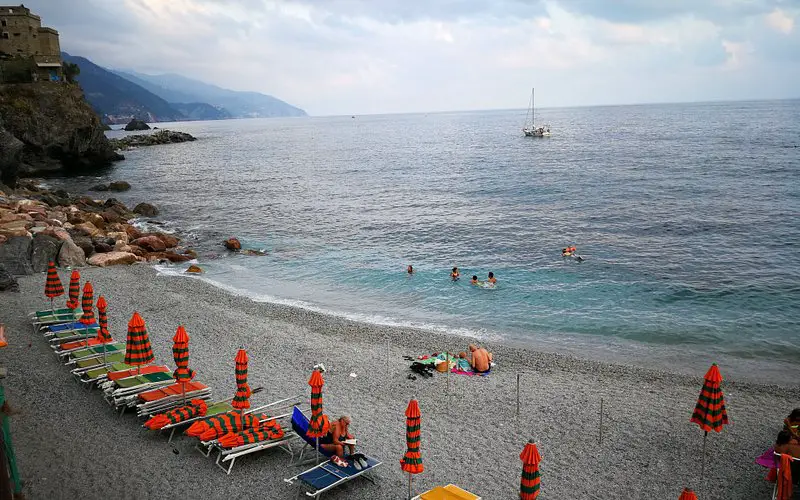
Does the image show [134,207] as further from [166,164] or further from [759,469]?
[759,469]

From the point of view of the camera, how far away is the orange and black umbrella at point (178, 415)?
503 inches

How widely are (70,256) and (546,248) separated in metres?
29.3

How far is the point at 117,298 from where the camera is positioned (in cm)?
2539

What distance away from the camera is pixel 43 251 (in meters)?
29.2

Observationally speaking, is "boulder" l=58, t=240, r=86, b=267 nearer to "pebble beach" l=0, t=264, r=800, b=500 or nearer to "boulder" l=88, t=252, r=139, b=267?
"boulder" l=88, t=252, r=139, b=267

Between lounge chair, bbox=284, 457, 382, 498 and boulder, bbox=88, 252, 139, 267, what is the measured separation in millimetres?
25204

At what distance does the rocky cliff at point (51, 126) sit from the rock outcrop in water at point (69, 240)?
3435cm

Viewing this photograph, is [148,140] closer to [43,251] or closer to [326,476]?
[43,251]

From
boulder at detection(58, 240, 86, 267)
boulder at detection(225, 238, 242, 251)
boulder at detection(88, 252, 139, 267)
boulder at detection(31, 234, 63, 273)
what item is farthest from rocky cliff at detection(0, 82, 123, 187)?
boulder at detection(31, 234, 63, 273)

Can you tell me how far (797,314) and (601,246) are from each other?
13.2 meters

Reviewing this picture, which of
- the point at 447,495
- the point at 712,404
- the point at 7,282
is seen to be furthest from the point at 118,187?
the point at 712,404

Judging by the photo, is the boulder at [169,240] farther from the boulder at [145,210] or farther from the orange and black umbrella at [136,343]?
the orange and black umbrella at [136,343]

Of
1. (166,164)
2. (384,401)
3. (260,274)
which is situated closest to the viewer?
(384,401)

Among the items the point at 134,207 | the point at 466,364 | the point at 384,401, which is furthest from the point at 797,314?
the point at 134,207
